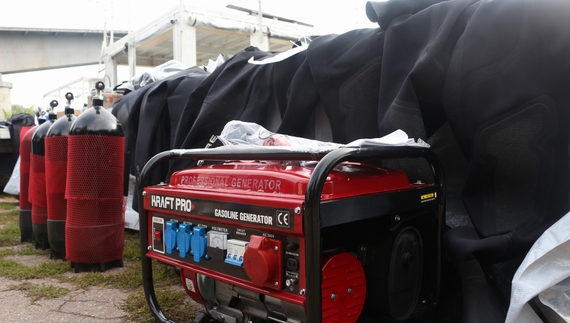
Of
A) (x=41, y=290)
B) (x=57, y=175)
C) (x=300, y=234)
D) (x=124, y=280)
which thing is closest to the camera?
(x=300, y=234)

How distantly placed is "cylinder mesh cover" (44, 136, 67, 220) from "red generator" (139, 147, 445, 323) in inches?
58.6

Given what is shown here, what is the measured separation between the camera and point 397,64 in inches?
74.5

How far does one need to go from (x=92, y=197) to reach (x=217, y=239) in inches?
62.3

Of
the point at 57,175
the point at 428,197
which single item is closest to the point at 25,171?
the point at 57,175

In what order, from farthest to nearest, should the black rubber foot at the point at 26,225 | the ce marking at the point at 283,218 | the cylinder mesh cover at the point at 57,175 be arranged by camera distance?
1. the black rubber foot at the point at 26,225
2. the cylinder mesh cover at the point at 57,175
3. the ce marking at the point at 283,218

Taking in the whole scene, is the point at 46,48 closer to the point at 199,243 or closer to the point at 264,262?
the point at 199,243

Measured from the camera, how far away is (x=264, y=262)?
52.3 inches

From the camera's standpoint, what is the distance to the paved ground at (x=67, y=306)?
2.12 metres

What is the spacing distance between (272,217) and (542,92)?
1.00 m

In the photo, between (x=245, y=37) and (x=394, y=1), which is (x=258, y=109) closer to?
(x=394, y=1)

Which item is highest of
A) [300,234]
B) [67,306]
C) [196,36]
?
[196,36]

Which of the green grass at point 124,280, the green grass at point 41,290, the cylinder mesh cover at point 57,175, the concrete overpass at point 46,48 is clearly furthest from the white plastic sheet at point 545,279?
the concrete overpass at point 46,48

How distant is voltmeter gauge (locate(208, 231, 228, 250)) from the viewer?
4.99 feet

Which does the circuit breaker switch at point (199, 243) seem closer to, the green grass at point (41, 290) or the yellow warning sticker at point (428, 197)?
the yellow warning sticker at point (428, 197)
